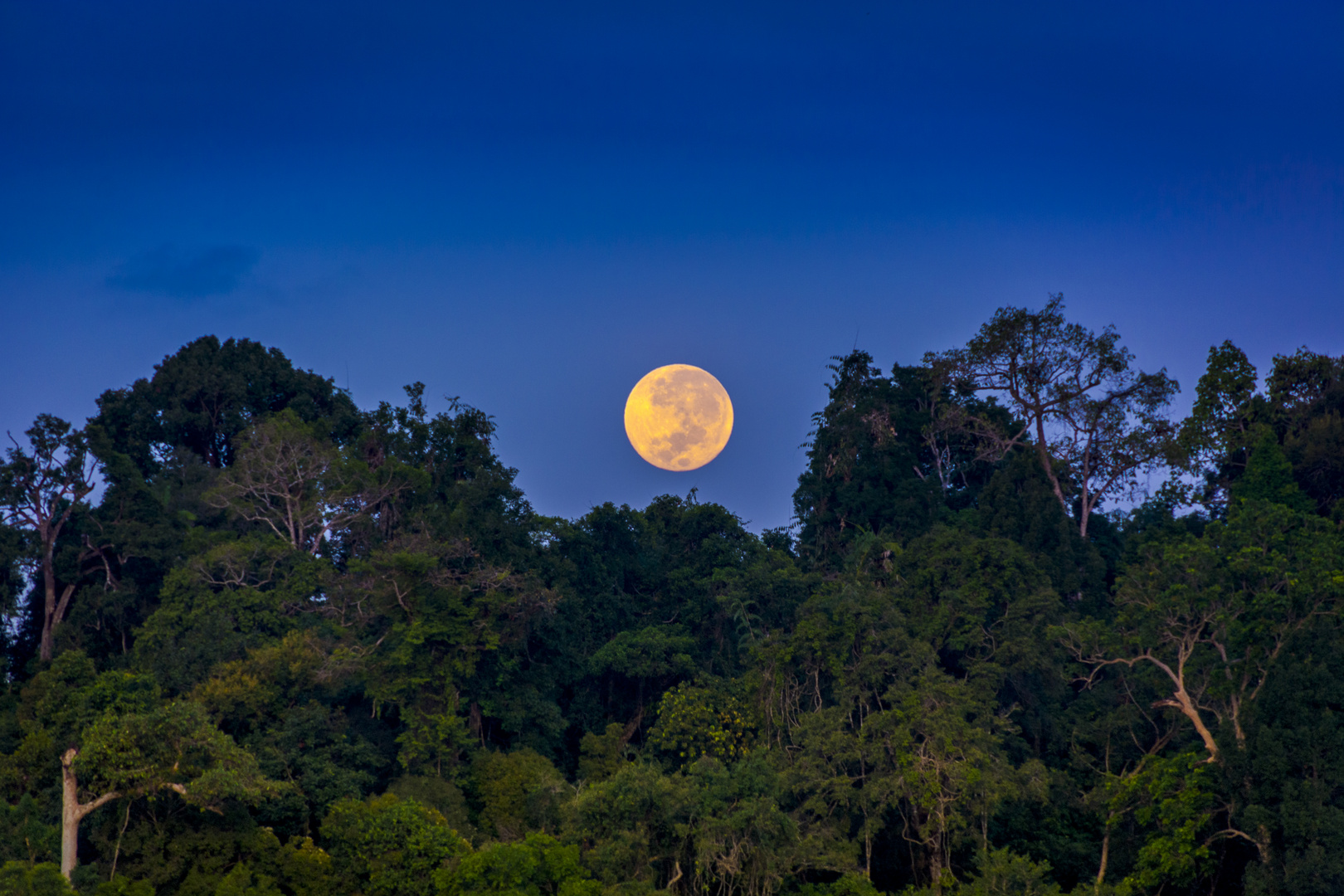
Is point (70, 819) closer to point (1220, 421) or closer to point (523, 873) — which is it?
point (523, 873)

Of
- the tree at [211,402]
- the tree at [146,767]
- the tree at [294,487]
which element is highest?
the tree at [211,402]

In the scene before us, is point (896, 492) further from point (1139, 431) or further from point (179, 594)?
point (179, 594)

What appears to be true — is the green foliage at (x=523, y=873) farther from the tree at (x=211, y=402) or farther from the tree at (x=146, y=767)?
the tree at (x=211, y=402)

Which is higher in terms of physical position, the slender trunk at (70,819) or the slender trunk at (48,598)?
the slender trunk at (48,598)

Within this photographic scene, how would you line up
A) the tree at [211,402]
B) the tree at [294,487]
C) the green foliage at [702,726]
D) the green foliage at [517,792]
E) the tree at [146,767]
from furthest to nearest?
the tree at [211,402] → the tree at [294,487] → the green foliage at [702,726] → the green foliage at [517,792] → the tree at [146,767]

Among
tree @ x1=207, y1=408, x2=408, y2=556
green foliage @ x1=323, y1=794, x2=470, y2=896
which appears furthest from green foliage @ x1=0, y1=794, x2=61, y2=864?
tree @ x1=207, y1=408, x2=408, y2=556

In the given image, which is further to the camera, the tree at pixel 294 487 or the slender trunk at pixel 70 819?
the tree at pixel 294 487

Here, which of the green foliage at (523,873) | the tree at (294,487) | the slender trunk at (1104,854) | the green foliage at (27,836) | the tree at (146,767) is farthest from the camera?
the tree at (294,487)

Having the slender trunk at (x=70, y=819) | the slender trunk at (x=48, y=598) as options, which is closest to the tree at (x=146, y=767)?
the slender trunk at (x=70, y=819)

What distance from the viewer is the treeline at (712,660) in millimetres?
19594

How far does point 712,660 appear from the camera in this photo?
3005cm

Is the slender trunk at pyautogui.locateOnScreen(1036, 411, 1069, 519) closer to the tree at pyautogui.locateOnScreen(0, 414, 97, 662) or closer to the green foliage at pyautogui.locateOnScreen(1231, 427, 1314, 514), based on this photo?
the green foliage at pyautogui.locateOnScreen(1231, 427, 1314, 514)

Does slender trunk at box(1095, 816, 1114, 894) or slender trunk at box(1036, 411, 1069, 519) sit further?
slender trunk at box(1036, 411, 1069, 519)

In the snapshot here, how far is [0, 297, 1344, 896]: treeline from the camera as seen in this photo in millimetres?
19594
